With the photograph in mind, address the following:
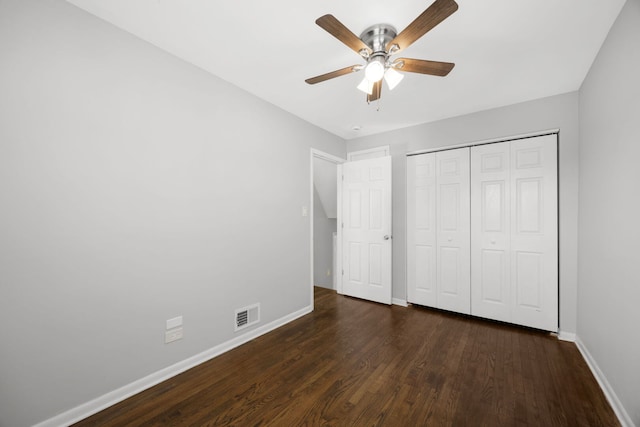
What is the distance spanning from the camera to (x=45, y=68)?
4.92ft

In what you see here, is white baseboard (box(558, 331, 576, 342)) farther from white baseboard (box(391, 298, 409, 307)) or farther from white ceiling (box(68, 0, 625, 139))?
white ceiling (box(68, 0, 625, 139))

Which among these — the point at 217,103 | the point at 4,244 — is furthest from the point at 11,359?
the point at 217,103

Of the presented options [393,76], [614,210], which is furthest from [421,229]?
[393,76]

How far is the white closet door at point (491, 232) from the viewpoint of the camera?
3008mm

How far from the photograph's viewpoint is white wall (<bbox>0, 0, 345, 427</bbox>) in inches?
55.7

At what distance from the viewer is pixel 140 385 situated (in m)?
1.85

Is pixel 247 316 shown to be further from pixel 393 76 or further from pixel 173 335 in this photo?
pixel 393 76

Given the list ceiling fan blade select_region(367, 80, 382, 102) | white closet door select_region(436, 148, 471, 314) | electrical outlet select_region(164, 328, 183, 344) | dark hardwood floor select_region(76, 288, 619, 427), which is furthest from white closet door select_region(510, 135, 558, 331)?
electrical outlet select_region(164, 328, 183, 344)

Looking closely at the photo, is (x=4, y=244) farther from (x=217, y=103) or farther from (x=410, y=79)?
(x=410, y=79)

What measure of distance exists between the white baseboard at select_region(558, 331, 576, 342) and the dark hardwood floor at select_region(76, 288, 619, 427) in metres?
0.11

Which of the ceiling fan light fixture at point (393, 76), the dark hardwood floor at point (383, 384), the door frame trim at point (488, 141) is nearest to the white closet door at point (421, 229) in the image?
the door frame trim at point (488, 141)

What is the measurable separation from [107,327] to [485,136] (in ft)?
13.2

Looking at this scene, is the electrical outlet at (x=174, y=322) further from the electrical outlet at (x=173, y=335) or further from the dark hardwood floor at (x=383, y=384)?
the dark hardwood floor at (x=383, y=384)

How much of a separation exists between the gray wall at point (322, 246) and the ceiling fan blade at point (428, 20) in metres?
3.42
